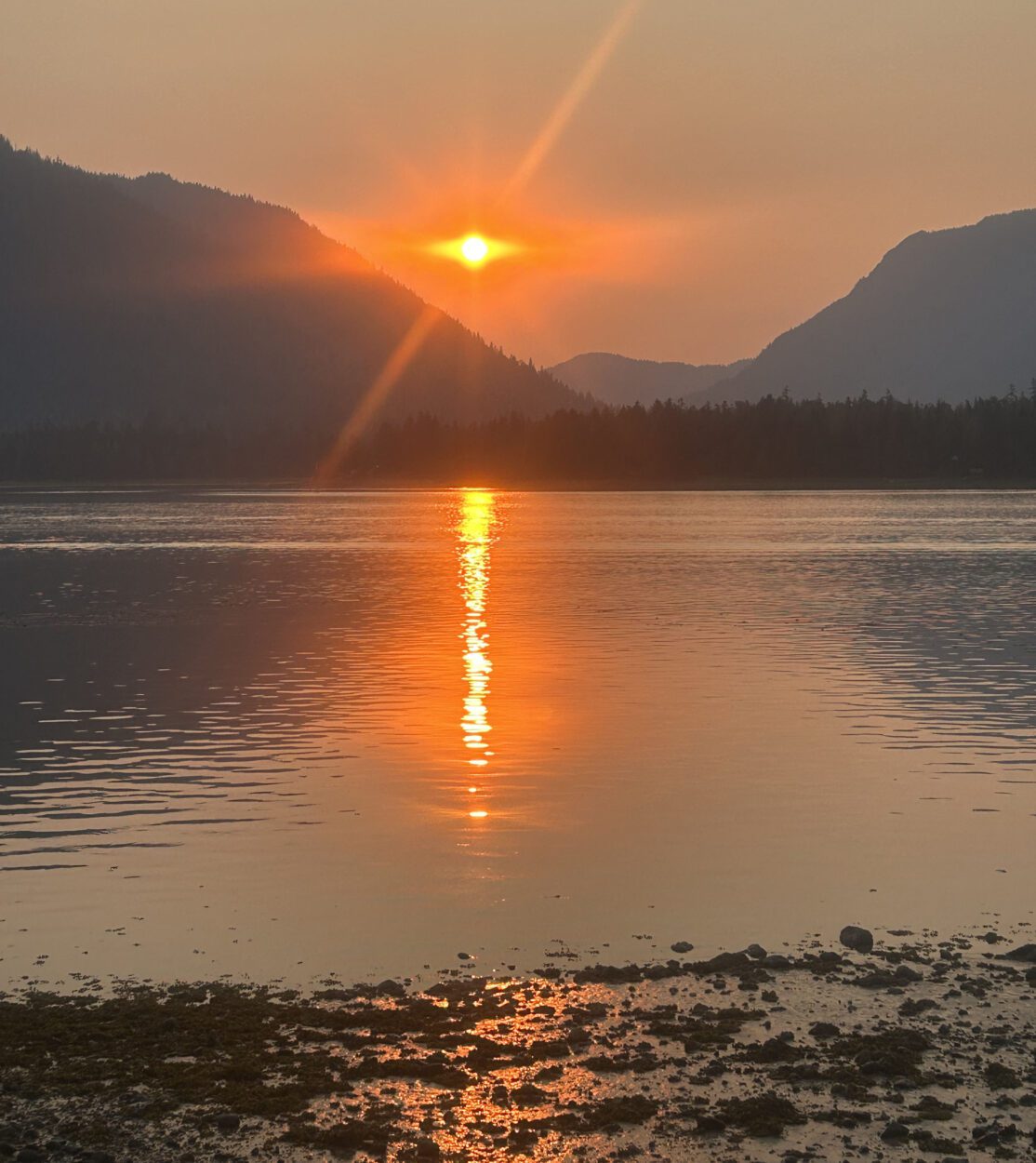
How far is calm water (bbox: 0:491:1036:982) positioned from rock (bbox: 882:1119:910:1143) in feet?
15.0

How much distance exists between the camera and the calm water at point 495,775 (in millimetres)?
16156

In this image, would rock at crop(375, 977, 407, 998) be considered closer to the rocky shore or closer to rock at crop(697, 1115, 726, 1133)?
the rocky shore

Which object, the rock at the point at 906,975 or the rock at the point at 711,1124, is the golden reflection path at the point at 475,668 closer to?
the rock at the point at 906,975

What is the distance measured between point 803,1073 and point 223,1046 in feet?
14.8

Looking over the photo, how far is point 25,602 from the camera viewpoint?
189 feet

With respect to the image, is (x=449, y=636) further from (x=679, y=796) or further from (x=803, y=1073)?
(x=803, y=1073)

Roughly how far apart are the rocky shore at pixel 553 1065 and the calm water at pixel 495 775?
122 centimetres

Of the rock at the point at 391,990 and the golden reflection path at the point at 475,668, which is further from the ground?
the rock at the point at 391,990

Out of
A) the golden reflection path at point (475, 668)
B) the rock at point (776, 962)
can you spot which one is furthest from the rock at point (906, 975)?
the golden reflection path at point (475, 668)

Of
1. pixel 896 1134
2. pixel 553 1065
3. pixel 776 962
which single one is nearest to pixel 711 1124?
pixel 896 1134

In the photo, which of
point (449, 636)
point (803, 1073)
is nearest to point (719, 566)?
point (449, 636)

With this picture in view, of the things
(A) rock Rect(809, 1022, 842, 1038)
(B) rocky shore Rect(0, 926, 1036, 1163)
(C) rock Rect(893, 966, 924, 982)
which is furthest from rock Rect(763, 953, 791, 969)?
(A) rock Rect(809, 1022, 842, 1038)

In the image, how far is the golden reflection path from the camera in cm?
2455

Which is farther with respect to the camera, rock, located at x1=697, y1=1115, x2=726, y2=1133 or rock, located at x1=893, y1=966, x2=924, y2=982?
rock, located at x1=893, y1=966, x2=924, y2=982
